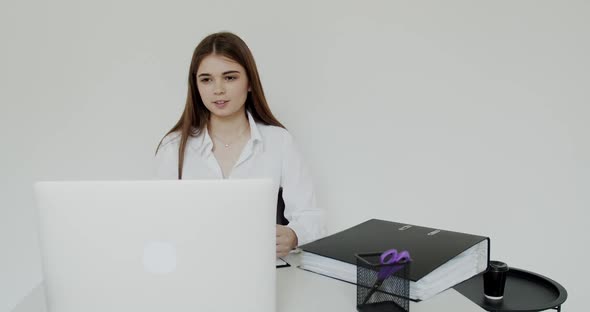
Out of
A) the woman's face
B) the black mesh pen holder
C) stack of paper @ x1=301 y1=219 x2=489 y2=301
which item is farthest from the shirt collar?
the black mesh pen holder


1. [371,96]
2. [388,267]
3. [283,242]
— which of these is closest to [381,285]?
[388,267]

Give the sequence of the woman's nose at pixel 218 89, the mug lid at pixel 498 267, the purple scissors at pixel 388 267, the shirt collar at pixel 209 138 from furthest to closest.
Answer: the shirt collar at pixel 209 138
the woman's nose at pixel 218 89
the mug lid at pixel 498 267
the purple scissors at pixel 388 267

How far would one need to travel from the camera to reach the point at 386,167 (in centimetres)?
238

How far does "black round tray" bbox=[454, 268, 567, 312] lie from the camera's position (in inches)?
47.4

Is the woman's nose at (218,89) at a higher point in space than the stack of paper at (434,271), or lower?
higher

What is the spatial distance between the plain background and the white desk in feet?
4.68

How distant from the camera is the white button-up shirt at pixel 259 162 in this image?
1.86m

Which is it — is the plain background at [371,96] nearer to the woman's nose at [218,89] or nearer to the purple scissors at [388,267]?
the woman's nose at [218,89]

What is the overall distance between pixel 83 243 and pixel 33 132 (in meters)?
1.87

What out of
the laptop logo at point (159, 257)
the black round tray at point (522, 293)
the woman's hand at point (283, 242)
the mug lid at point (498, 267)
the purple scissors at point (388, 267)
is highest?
the laptop logo at point (159, 257)

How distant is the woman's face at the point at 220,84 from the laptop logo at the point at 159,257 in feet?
3.70

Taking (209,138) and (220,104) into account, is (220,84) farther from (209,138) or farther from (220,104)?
(209,138)

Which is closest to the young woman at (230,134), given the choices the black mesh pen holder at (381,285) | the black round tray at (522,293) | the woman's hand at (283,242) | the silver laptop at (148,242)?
the woman's hand at (283,242)

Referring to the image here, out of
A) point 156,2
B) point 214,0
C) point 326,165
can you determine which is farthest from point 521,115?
point 156,2
